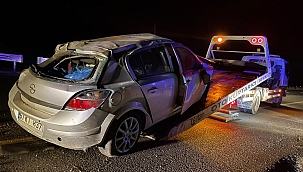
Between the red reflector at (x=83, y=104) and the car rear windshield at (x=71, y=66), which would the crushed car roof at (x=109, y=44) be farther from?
the red reflector at (x=83, y=104)

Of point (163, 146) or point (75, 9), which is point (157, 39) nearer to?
point (163, 146)

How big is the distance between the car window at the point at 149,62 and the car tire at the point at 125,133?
69cm

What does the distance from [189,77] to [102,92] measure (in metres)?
2.15

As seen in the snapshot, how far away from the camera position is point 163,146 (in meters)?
5.62

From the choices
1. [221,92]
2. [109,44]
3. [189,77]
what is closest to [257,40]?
[221,92]

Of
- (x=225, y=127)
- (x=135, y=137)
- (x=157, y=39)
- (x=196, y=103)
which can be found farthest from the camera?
(x=225, y=127)

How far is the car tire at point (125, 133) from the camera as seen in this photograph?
4645mm

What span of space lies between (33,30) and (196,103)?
108ft

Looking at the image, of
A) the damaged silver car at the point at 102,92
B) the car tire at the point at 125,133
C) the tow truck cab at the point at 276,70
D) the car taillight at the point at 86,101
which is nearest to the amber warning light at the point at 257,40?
the tow truck cab at the point at 276,70

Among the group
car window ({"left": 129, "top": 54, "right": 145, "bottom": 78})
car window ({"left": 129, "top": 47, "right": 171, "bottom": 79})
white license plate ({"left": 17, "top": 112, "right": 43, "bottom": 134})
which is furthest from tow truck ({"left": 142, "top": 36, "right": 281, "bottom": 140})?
white license plate ({"left": 17, "top": 112, "right": 43, "bottom": 134})

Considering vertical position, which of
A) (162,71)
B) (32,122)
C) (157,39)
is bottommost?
(32,122)

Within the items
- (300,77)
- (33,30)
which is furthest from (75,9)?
(300,77)

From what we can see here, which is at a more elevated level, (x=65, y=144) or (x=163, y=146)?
(x=65, y=144)

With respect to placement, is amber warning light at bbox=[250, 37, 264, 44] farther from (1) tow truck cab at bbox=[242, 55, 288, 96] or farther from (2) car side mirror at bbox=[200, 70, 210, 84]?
(2) car side mirror at bbox=[200, 70, 210, 84]
